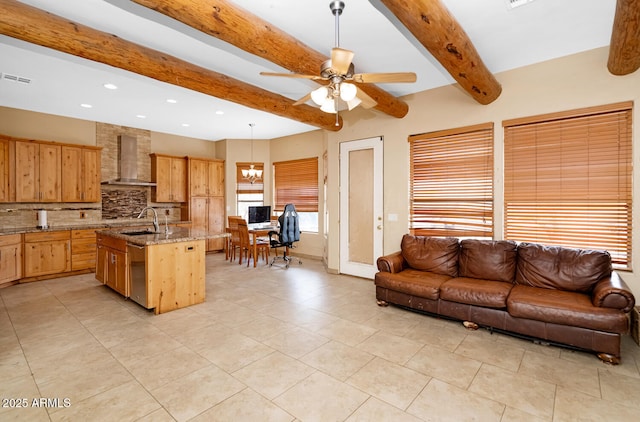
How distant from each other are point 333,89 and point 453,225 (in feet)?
8.87

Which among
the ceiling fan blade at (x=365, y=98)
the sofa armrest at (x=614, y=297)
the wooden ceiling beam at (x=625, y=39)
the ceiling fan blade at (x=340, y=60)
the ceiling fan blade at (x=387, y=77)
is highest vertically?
the wooden ceiling beam at (x=625, y=39)

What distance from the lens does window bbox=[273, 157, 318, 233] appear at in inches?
281

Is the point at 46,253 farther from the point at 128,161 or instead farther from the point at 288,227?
the point at 288,227

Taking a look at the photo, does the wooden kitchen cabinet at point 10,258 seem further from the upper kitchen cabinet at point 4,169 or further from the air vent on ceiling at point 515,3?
the air vent on ceiling at point 515,3

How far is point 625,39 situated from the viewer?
2412 mm

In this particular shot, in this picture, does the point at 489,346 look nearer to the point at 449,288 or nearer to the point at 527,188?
the point at 449,288

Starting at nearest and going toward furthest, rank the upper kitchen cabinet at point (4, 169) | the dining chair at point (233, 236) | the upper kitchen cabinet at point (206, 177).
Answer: the upper kitchen cabinet at point (4, 169) → the dining chair at point (233, 236) → the upper kitchen cabinet at point (206, 177)

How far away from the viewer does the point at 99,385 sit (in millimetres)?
2258

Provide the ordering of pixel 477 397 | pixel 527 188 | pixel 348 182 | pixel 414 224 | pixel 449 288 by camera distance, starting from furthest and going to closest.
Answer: pixel 348 182 → pixel 414 224 → pixel 527 188 → pixel 449 288 → pixel 477 397

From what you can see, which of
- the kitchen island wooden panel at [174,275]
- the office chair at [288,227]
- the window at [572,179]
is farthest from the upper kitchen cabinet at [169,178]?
the window at [572,179]

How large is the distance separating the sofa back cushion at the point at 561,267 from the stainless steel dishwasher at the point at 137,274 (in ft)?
14.4

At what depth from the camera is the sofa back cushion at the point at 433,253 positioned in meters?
3.87

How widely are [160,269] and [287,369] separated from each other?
213cm

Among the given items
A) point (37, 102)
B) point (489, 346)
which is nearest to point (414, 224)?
point (489, 346)
